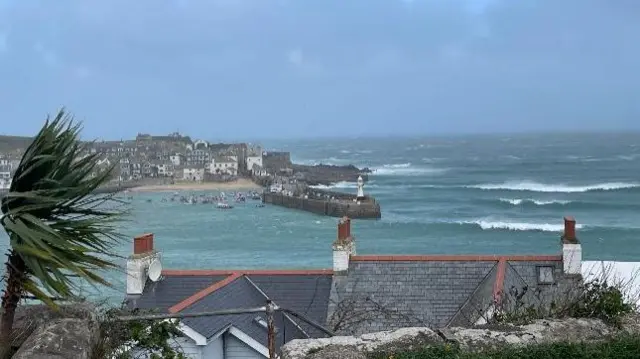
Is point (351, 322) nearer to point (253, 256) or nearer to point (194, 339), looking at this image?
point (194, 339)

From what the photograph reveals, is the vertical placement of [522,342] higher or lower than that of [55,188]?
lower

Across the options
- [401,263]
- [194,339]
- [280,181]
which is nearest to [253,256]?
[401,263]

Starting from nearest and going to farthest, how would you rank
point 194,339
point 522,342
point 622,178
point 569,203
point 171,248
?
point 522,342 → point 194,339 → point 171,248 → point 569,203 → point 622,178

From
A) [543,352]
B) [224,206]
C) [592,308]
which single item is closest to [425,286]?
[592,308]

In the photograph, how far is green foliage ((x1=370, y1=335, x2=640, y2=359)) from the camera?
494cm

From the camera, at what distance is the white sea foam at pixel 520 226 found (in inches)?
2210

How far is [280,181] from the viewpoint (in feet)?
351

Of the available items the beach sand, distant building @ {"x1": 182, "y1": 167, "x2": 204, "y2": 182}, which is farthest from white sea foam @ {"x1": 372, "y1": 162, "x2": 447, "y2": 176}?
distant building @ {"x1": 182, "y1": 167, "x2": 204, "y2": 182}

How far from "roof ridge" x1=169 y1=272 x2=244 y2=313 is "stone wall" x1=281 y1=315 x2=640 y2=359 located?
5.95 m

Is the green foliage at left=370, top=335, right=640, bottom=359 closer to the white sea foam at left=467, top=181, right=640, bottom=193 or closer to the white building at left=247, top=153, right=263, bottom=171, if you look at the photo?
the white sea foam at left=467, top=181, right=640, bottom=193

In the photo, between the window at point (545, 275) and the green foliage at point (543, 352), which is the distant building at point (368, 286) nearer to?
the window at point (545, 275)

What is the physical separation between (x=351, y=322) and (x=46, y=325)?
301 inches

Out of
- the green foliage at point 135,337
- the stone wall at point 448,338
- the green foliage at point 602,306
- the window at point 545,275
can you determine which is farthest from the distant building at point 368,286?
the green foliage at point 135,337

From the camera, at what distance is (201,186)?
403 ft
